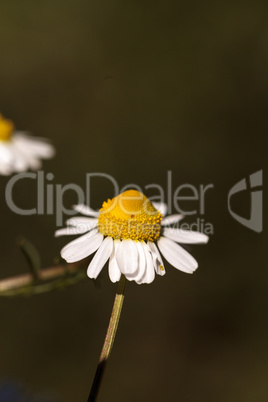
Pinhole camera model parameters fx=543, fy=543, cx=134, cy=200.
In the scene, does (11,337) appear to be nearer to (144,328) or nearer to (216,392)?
(144,328)

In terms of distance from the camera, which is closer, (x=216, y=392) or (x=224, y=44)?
(x=216, y=392)

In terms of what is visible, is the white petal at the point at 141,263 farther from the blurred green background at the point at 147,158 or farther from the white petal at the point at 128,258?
the blurred green background at the point at 147,158

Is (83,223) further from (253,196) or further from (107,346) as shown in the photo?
(253,196)

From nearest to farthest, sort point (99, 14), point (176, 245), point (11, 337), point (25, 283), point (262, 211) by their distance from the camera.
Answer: point (25, 283) → point (176, 245) → point (11, 337) → point (262, 211) → point (99, 14)

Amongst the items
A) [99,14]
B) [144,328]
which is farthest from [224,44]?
[144,328]

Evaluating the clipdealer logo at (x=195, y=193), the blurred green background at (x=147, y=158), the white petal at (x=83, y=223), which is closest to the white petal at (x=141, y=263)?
the white petal at (x=83, y=223)

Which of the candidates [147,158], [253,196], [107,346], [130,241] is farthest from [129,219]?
[147,158]

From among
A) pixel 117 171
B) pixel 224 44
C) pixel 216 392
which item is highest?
pixel 224 44
